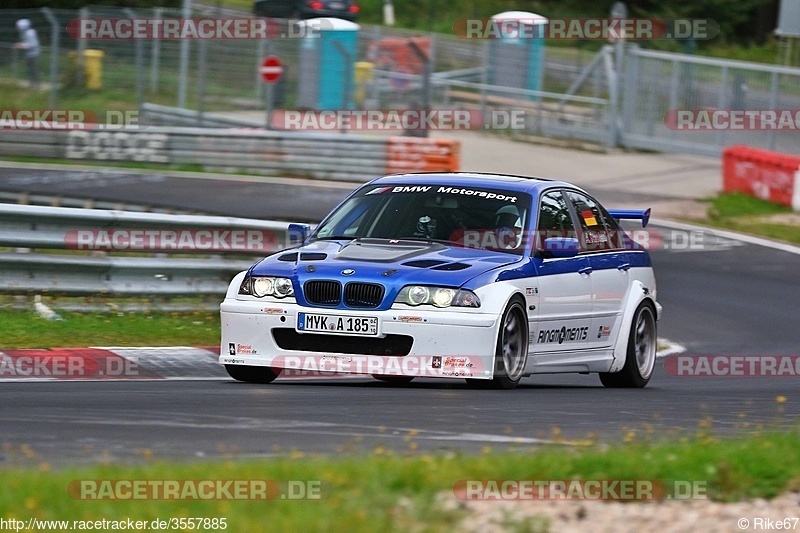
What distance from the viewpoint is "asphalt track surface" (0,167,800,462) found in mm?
6641

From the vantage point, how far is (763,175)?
2427cm

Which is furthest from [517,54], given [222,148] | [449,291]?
[449,291]

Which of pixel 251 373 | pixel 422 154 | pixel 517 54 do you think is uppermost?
pixel 251 373

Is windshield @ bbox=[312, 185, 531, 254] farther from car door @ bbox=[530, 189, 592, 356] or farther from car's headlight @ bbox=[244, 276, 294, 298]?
car's headlight @ bbox=[244, 276, 294, 298]

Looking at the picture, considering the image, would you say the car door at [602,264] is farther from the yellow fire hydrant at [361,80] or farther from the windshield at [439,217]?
the yellow fire hydrant at [361,80]

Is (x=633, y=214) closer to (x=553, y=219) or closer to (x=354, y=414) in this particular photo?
(x=553, y=219)

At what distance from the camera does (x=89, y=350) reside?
35.1 ft

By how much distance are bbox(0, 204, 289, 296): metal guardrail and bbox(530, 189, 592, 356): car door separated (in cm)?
324

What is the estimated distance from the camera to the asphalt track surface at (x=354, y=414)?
6641 mm

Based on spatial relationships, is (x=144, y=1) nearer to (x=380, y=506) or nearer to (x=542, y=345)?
(x=542, y=345)

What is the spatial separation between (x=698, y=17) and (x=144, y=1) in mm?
18761

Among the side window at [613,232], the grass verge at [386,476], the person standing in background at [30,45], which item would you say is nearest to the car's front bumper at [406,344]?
the grass verge at [386,476]

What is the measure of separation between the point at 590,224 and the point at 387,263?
2305mm

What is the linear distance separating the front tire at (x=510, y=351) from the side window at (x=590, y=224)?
4.53 ft
